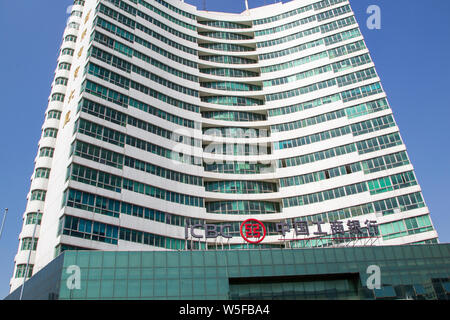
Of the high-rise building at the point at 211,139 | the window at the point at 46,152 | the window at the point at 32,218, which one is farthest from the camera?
the window at the point at 46,152

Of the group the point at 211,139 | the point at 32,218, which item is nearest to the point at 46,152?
the point at 32,218

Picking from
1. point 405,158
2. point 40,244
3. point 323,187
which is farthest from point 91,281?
point 405,158

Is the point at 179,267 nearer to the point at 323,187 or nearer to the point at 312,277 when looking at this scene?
the point at 312,277

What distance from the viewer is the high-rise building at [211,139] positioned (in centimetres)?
5738

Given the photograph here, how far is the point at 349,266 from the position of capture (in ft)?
166

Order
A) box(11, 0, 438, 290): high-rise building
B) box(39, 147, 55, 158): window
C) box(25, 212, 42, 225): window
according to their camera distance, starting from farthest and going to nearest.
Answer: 1. box(39, 147, 55, 158): window
2. box(25, 212, 42, 225): window
3. box(11, 0, 438, 290): high-rise building

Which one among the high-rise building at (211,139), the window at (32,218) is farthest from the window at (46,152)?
the window at (32,218)

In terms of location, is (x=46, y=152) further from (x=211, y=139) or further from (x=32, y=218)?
(x=211, y=139)

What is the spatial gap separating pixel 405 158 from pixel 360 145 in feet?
26.6

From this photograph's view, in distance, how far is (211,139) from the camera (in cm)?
7500

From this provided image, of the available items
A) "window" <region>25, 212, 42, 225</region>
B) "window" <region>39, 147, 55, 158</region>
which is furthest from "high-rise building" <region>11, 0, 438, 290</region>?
"window" <region>25, 212, 42, 225</region>

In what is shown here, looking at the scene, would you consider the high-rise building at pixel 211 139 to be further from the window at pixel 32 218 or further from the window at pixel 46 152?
the window at pixel 32 218

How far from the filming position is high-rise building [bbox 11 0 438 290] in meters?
57.4

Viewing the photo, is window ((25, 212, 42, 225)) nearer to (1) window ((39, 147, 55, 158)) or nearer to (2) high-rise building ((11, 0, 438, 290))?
(2) high-rise building ((11, 0, 438, 290))
